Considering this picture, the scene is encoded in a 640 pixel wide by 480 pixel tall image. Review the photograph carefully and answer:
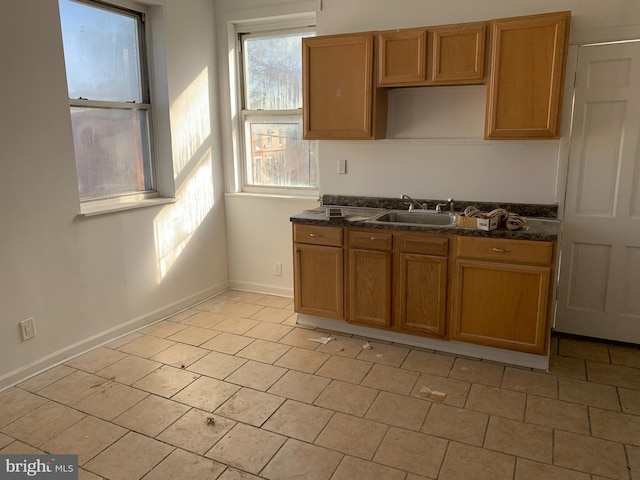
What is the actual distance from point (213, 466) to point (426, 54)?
8.83 feet

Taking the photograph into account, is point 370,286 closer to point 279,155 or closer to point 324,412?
point 324,412

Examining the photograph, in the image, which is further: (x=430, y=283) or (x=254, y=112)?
(x=254, y=112)

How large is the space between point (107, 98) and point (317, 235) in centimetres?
179

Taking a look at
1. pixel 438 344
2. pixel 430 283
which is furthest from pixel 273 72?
pixel 438 344

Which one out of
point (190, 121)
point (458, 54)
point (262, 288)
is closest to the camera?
point (458, 54)

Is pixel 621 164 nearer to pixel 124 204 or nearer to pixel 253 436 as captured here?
pixel 253 436

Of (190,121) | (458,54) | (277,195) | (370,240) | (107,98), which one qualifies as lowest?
(370,240)

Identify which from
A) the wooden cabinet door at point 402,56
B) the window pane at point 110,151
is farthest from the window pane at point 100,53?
the wooden cabinet door at point 402,56

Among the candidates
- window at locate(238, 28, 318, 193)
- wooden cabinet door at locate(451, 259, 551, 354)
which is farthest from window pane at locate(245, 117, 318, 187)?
wooden cabinet door at locate(451, 259, 551, 354)

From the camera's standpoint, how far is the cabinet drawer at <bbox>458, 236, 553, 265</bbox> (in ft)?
9.19

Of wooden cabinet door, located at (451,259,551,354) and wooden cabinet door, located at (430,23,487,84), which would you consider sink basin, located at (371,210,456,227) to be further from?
wooden cabinet door, located at (430,23,487,84)

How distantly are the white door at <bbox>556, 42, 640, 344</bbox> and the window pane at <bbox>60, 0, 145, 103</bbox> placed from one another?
3.12m

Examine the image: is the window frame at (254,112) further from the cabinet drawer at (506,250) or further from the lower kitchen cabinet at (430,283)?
the cabinet drawer at (506,250)

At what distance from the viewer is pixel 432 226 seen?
3.09 metres
